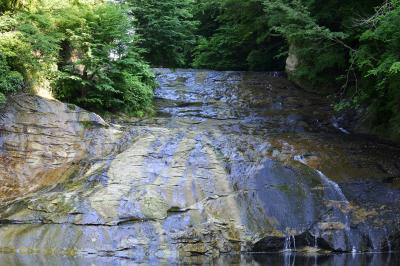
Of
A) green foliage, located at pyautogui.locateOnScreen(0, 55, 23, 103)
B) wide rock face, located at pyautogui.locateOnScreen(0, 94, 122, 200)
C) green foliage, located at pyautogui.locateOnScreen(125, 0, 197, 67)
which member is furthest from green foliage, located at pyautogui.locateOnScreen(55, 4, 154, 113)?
green foliage, located at pyautogui.locateOnScreen(125, 0, 197, 67)

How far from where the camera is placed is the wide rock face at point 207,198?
332 inches

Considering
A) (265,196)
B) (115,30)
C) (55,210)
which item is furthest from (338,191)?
(115,30)

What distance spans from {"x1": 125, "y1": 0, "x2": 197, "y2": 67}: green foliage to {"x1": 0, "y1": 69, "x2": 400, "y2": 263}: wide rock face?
9375 millimetres

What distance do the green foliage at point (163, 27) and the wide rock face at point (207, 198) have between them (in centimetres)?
937

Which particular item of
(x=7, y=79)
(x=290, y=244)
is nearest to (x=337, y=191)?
(x=290, y=244)

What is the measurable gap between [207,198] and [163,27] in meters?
12.3

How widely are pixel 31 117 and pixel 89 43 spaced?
2311 millimetres

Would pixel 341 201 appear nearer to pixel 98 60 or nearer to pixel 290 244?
pixel 290 244

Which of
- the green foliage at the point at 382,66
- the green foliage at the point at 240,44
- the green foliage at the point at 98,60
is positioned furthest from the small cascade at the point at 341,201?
the green foliage at the point at 240,44

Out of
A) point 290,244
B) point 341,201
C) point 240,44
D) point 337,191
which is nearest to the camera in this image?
point 290,244

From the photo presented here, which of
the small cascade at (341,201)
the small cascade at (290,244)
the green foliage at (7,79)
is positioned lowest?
the small cascade at (290,244)

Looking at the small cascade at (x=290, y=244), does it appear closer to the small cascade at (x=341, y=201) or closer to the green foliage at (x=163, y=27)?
the small cascade at (x=341, y=201)

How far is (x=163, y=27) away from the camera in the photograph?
19.9 metres

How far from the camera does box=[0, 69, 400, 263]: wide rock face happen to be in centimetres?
844
